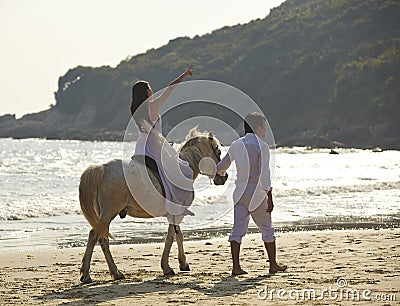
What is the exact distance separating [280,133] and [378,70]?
16.8 metres

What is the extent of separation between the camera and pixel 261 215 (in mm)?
8992

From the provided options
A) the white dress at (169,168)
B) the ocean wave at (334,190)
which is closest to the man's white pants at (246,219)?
the white dress at (169,168)

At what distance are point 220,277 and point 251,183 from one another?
121 cm

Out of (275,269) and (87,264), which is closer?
Result: (87,264)

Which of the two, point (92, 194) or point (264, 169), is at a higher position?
point (264, 169)

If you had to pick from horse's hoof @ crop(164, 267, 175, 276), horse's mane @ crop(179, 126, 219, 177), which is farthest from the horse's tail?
horse's mane @ crop(179, 126, 219, 177)

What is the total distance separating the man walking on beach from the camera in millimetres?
8883

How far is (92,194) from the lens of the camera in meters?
8.57

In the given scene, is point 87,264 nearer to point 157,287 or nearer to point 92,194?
point 92,194

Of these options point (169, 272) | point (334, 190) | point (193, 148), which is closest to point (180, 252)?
point (169, 272)

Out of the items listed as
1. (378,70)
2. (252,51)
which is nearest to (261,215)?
(378,70)

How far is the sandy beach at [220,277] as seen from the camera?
7.26 metres

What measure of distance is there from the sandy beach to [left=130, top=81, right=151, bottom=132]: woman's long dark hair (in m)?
1.97

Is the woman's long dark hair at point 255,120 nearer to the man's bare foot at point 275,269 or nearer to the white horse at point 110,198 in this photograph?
the white horse at point 110,198
